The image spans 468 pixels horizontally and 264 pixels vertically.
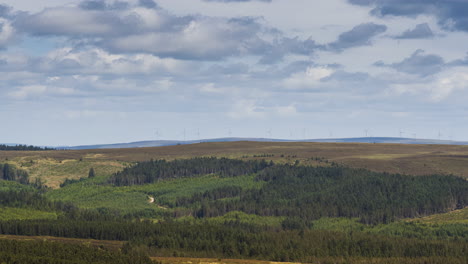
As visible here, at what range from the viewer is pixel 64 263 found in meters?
194

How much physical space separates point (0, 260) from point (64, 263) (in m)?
15.5

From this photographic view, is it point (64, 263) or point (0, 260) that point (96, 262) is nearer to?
point (64, 263)

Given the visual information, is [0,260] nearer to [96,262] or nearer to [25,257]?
[25,257]

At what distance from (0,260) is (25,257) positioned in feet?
23.0

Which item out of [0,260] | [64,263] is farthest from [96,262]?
[0,260]

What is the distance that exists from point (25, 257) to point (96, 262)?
1780 cm

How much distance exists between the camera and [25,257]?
643 feet

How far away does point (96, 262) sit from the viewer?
198875mm

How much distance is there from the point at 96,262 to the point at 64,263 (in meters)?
8.84

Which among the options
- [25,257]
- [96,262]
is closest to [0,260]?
[25,257]

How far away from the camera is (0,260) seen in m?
191

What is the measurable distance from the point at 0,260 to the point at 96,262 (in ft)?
77.9
